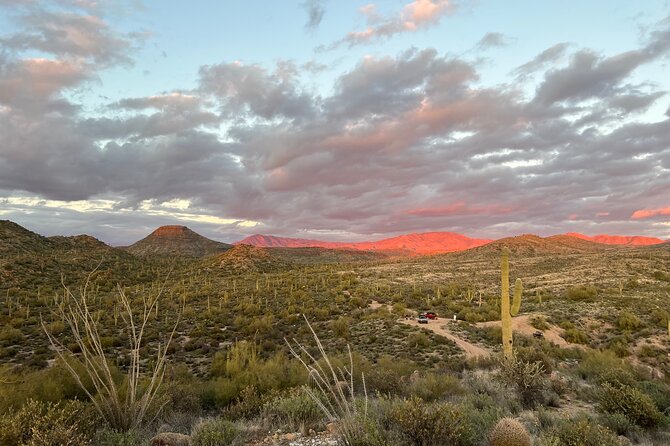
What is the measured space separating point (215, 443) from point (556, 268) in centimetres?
6371

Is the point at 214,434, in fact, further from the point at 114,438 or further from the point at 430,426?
the point at 430,426

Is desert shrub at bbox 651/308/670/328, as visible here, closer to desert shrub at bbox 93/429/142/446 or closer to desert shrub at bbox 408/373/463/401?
desert shrub at bbox 408/373/463/401

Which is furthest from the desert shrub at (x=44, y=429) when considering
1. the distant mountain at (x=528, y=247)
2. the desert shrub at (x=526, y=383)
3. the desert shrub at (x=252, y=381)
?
the distant mountain at (x=528, y=247)

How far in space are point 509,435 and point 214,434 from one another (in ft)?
17.0

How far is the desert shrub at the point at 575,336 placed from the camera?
944 inches

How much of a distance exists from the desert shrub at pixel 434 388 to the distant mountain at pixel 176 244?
113 metres

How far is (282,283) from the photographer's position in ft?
168

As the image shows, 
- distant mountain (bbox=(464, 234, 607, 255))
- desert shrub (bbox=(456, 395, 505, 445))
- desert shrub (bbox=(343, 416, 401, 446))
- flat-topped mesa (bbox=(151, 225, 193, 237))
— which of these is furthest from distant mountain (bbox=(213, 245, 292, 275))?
desert shrub (bbox=(343, 416, 401, 446))

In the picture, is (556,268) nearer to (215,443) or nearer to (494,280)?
(494,280)

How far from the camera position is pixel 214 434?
7168 millimetres

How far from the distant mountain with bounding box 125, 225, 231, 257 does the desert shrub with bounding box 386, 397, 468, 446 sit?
116411 mm

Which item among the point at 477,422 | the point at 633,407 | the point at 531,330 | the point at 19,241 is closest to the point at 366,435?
the point at 477,422

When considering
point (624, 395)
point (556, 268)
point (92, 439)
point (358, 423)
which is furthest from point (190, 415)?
point (556, 268)

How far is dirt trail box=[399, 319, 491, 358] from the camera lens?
21.7 metres
